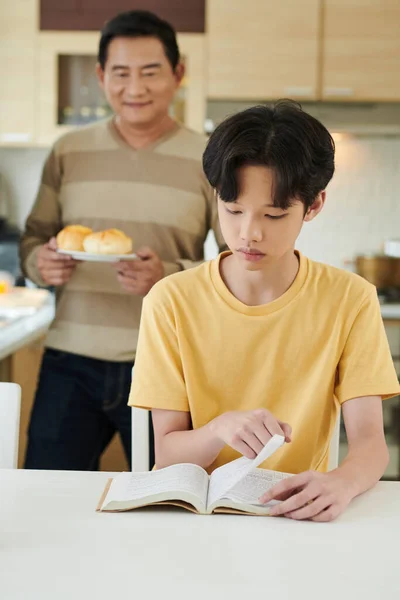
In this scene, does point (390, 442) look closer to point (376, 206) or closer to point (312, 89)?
point (376, 206)

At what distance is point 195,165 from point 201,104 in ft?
5.42

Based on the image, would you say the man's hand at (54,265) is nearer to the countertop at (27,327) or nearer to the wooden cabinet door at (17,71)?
the countertop at (27,327)

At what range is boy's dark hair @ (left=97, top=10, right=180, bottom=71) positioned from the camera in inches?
80.7

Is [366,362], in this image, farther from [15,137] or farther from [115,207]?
[15,137]

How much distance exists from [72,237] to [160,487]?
923 millimetres

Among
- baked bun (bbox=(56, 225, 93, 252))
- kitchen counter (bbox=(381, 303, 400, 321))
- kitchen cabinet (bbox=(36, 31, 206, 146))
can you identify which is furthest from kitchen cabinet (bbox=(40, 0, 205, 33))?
baked bun (bbox=(56, 225, 93, 252))

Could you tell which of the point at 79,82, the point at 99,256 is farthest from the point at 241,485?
the point at 79,82

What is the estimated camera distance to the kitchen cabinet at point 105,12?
366 centimetres

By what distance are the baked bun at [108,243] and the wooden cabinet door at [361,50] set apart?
6.54ft

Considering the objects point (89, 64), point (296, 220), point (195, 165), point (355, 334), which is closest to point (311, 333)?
point (355, 334)

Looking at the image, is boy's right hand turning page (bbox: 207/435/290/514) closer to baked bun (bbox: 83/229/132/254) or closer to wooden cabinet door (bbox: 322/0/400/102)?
baked bun (bbox: 83/229/132/254)

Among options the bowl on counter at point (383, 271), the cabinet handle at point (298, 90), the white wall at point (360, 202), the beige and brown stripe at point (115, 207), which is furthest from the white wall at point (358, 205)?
the beige and brown stripe at point (115, 207)

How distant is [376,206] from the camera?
13.5 ft

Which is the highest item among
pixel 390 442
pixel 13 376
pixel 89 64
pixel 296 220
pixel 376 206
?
pixel 89 64
